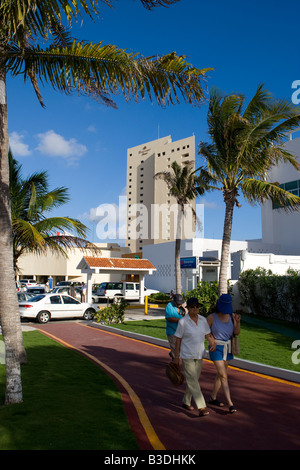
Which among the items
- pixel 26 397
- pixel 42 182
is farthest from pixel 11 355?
pixel 42 182

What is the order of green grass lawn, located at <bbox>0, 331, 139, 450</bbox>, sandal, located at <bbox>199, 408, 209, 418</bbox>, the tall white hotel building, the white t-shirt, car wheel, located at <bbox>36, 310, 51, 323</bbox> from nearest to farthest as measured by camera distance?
1. green grass lawn, located at <bbox>0, 331, 139, 450</bbox>
2. sandal, located at <bbox>199, 408, 209, 418</bbox>
3. the white t-shirt
4. car wheel, located at <bbox>36, 310, 51, 323</bbox>
5. the tall white hotel building

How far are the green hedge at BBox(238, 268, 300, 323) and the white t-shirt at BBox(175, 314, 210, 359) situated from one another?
12956 millimetres

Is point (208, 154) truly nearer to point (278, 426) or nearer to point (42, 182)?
point (42, 182)

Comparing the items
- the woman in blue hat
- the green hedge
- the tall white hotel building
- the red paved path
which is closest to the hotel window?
the green hedge

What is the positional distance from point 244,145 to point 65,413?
11930 millimetres

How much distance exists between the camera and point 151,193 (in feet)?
348

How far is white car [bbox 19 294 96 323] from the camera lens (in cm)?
1842

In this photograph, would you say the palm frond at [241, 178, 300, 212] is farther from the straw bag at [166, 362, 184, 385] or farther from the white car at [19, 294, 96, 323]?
the straw bag at [166, 362, 184, 385]

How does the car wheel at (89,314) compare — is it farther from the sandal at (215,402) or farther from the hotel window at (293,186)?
the hotel window at (293,186)

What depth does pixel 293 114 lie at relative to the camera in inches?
572

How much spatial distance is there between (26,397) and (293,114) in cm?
1288

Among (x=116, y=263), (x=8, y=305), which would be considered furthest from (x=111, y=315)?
(x=8, y=305)

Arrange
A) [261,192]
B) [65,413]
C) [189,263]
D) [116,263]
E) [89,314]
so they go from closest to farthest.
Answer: [65,413], [261,192], [89,314], [116,263], [189,263]

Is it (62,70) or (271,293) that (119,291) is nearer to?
(271,293)
